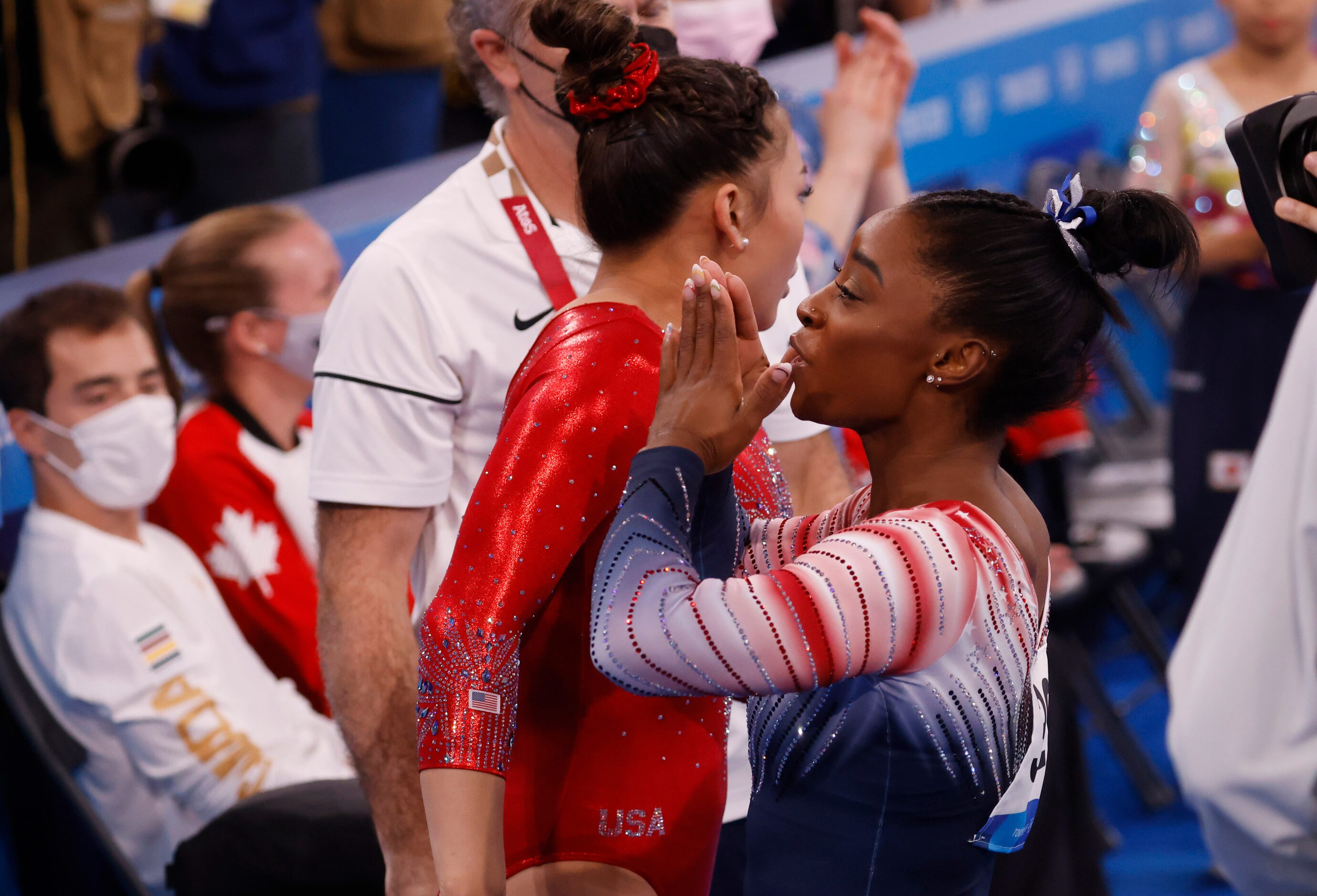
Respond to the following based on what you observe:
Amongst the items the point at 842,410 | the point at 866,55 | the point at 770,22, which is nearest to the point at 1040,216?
the point at 842,410

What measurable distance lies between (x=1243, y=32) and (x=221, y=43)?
2.83 metres

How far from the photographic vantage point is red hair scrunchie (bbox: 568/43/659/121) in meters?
1.43

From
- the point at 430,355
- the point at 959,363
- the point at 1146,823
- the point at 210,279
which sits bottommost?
the point at 1146,823

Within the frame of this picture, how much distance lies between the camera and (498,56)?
1.85 m

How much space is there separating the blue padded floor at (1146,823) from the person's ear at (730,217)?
8.45 feet

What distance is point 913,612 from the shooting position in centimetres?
121

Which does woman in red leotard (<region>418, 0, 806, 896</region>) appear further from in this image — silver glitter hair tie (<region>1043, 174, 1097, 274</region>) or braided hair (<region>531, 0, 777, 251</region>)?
silver glitter hair tie (<region>1043, 174, 1097, 274</region>)

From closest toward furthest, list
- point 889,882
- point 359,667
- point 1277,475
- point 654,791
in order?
point 889,882 → point 654,791 → point 359,667 → point 1277,475

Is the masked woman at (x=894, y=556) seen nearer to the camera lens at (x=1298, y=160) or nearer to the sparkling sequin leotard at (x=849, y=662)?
the sparkling sequin leotard at (x=849, y=662)

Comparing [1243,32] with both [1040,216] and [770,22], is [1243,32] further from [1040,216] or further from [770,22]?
[1040,216]

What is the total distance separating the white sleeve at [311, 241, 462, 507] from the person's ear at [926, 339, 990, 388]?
629 millimetres

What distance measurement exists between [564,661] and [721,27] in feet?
6.23

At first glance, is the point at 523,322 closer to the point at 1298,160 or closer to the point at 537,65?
the point at 537,65

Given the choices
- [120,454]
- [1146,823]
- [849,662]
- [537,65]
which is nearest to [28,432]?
[120,454]
